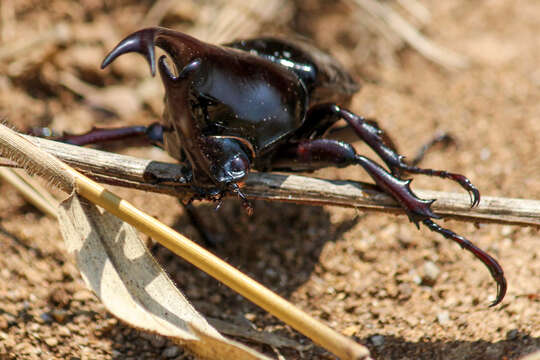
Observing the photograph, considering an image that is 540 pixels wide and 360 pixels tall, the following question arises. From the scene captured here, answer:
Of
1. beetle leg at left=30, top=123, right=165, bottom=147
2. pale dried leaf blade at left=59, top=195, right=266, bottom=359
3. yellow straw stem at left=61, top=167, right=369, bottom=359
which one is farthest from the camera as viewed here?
beetle leg at left=30, top=123, right=165, bottom=147

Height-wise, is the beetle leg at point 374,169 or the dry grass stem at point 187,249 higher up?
the beetle leg at point 374,169

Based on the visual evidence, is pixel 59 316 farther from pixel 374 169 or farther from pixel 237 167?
pixel 374 169

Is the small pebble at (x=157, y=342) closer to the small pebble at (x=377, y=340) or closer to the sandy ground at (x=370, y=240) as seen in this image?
the sandy ground at (x=370, y=240)

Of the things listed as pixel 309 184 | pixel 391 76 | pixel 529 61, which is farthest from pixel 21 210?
pixel 529 61

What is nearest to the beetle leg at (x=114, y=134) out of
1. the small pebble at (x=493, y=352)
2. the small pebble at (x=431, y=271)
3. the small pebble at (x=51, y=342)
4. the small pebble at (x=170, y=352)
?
the small pebble at (x=51, y=342)

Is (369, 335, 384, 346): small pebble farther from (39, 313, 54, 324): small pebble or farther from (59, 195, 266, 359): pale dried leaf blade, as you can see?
(39, 313, 54, 324): small pebble

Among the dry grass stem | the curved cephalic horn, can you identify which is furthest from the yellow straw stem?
the curved cephalic horn

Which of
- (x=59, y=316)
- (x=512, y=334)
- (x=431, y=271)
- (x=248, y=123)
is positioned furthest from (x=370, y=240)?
(x=59, y=316)
